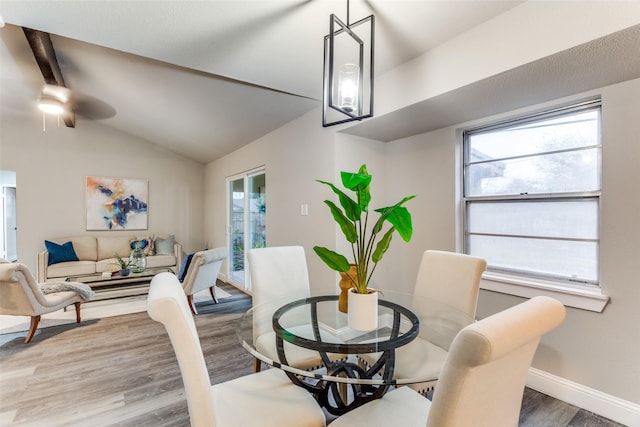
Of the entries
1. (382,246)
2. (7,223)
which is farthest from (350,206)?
(7,223)

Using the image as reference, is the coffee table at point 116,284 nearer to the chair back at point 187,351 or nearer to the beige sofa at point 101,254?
the beige sofa at point 101,254

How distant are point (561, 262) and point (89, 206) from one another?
6.97m

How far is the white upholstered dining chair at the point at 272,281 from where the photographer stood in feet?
Answer: 5.69

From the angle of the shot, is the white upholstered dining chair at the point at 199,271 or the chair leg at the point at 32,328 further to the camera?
the white upholstered dining chair at the point at 199,271

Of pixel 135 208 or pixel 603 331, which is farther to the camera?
pixel 135 208

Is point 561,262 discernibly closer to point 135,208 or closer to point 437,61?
point 437,61

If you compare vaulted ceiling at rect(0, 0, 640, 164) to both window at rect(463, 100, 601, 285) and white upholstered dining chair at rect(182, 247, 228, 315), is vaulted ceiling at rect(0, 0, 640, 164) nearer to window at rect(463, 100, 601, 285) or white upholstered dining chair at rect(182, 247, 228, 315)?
window at rect(463, 100, 601, 285)

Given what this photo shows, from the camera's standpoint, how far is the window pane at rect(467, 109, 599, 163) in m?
1.95

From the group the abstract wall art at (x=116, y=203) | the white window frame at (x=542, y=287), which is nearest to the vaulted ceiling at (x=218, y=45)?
the white window frame at (x=542, y=287)

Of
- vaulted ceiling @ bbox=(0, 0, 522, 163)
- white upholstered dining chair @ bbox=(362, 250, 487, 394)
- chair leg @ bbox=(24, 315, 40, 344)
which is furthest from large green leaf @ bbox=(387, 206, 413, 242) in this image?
chair leg @ bbox=(24, 315, 40, 344)

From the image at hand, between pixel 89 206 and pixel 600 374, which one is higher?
pixel 89 206

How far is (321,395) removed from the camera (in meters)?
1.50

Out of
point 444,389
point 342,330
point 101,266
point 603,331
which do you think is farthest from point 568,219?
point 101,266

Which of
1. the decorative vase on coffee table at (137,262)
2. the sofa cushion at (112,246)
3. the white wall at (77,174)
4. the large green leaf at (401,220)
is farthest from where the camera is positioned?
the sofa cushion at (112,246)
